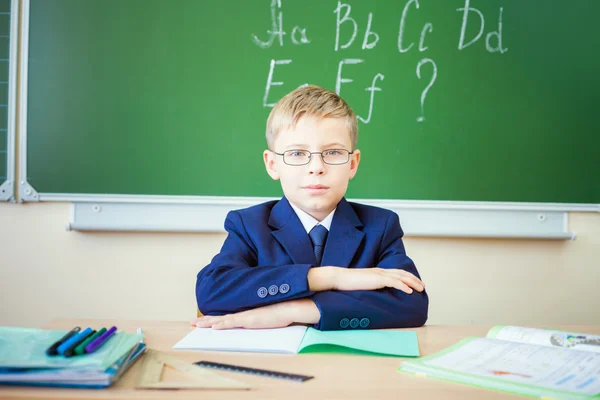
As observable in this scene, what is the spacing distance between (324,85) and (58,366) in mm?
1987

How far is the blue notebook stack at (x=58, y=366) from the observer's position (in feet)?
2.65

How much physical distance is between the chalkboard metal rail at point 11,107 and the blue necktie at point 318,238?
1629 mm

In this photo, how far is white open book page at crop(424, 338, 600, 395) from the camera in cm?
84

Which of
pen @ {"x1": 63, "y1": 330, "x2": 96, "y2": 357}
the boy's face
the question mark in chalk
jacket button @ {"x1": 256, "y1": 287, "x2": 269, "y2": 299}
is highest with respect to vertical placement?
the question mark in chalk

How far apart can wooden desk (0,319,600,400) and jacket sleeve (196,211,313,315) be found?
230 mm

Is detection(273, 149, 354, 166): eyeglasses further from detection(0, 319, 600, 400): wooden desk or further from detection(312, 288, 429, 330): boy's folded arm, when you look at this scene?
detection(0, 319, 600, 400): wooden desk

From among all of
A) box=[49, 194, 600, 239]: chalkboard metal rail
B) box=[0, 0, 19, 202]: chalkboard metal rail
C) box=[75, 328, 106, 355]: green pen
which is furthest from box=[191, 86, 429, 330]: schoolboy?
box=[0, 0, 19, 202]: chalkboard metal rail

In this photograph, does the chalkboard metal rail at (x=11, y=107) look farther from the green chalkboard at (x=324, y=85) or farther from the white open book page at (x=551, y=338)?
the white open book page at (x=551, y=338)

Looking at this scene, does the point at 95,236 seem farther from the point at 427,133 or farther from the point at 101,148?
the point at 427,133

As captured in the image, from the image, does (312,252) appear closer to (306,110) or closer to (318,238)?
(318,238)

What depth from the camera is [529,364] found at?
3.07 feet

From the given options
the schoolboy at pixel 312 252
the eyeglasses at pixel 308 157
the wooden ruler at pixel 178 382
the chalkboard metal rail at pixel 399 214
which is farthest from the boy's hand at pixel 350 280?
the chalkboard metal rail at pixel 399 214

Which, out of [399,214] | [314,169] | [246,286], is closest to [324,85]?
[399,214]

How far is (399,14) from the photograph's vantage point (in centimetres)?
260
